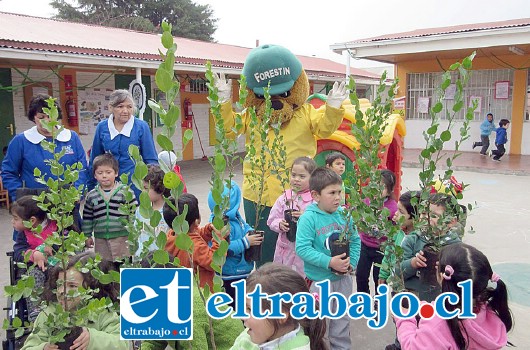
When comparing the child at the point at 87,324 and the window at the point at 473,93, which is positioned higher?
the window at the point at 473,93

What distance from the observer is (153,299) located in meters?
1.10

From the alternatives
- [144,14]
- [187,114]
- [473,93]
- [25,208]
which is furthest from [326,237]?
[144,14]

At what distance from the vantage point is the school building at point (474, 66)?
9.52 m

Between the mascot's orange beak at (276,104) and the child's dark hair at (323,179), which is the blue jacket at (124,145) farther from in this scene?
the child's dark hair at (323,179)

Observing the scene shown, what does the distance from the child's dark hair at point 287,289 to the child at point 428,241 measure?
54cm

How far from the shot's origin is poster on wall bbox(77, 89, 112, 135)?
366 inches

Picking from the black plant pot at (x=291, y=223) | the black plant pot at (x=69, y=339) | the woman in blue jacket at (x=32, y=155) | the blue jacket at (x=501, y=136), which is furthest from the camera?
the blue jacket at (x=501, y=136)

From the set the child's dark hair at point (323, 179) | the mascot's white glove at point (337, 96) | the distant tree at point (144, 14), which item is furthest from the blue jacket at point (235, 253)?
the distant tree at point (144, 14)

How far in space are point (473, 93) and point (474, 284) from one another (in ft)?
39.0

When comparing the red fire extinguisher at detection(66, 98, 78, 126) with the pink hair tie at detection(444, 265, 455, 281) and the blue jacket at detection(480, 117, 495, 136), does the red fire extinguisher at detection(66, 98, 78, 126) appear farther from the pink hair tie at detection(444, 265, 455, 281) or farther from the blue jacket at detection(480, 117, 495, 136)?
the blue jacket at detection(480, 117, 495, 136)

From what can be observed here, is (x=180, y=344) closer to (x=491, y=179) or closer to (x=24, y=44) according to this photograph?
(x=24, y=44)

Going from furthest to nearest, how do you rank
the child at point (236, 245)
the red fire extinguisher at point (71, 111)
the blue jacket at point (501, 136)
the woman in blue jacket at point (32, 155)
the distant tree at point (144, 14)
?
the distant tree at point (144, 14) < the blue jacket at point (501, 136) < the red fire extinguisher at point (71, 111) < the woman in blue jacket at point (32, 155) < the child at point (236, 245)

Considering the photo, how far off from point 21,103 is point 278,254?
7.19 m

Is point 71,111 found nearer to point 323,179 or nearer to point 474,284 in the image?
point 323,179
